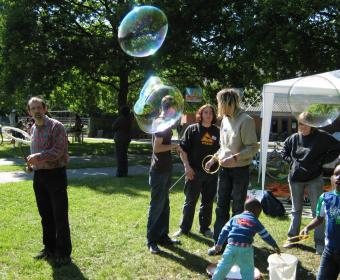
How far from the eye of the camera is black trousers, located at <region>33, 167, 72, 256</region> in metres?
4.96

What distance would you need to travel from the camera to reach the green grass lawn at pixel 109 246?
493 cm

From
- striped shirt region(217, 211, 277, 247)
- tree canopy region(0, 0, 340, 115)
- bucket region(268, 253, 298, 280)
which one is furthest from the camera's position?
tree canopy region(0, 0, 340, 115)

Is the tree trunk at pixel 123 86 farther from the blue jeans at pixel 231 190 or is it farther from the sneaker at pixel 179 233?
the blue jeans at pixel 231 190

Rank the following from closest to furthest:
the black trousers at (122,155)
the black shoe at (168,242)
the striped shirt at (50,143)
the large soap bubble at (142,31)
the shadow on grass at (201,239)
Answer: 1. the striped shirt at (50,143)
2. the black shoe at (168,242)
3. the shadow on grass at (201,239)
4. the large soap bubble at (142,31)
5. the black trousers at (122,155)

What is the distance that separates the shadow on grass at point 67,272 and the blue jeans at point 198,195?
1878mm

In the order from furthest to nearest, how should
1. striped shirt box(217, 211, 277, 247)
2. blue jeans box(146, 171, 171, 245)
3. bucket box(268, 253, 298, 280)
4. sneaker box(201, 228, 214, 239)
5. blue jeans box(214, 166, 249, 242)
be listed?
sneaker box(201, 228, 214, 239)
blue jeans box(146, 171, 171, 245)
blue jeans box(214, 166, 249, 242)
bucket box(268, 253, 298, 280)
striped shirt box(217, 211, 277, 247)

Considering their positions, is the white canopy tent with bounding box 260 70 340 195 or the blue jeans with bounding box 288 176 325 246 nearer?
the blue jeans with bounding box 288 176 325 246

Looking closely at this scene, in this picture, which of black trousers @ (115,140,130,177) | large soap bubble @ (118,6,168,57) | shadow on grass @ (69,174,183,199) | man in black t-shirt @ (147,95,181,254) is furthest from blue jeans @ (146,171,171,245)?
black trousers @ (115,140,130,177)

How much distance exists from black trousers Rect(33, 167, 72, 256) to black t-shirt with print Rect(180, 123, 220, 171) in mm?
1905

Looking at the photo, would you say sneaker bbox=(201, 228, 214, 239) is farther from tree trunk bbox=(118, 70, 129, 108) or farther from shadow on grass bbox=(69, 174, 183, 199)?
tree trunk bbox=(118, 70, 129, 108)

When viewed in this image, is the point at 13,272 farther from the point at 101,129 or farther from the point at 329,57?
the point at 101,129

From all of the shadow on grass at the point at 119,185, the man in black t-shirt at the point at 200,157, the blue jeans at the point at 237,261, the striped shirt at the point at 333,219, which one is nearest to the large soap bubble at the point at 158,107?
the man in black t-shirt at the point at 200,157

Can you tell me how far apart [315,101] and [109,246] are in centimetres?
414

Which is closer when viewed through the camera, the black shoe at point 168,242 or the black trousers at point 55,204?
the black trousers at point 55,204
